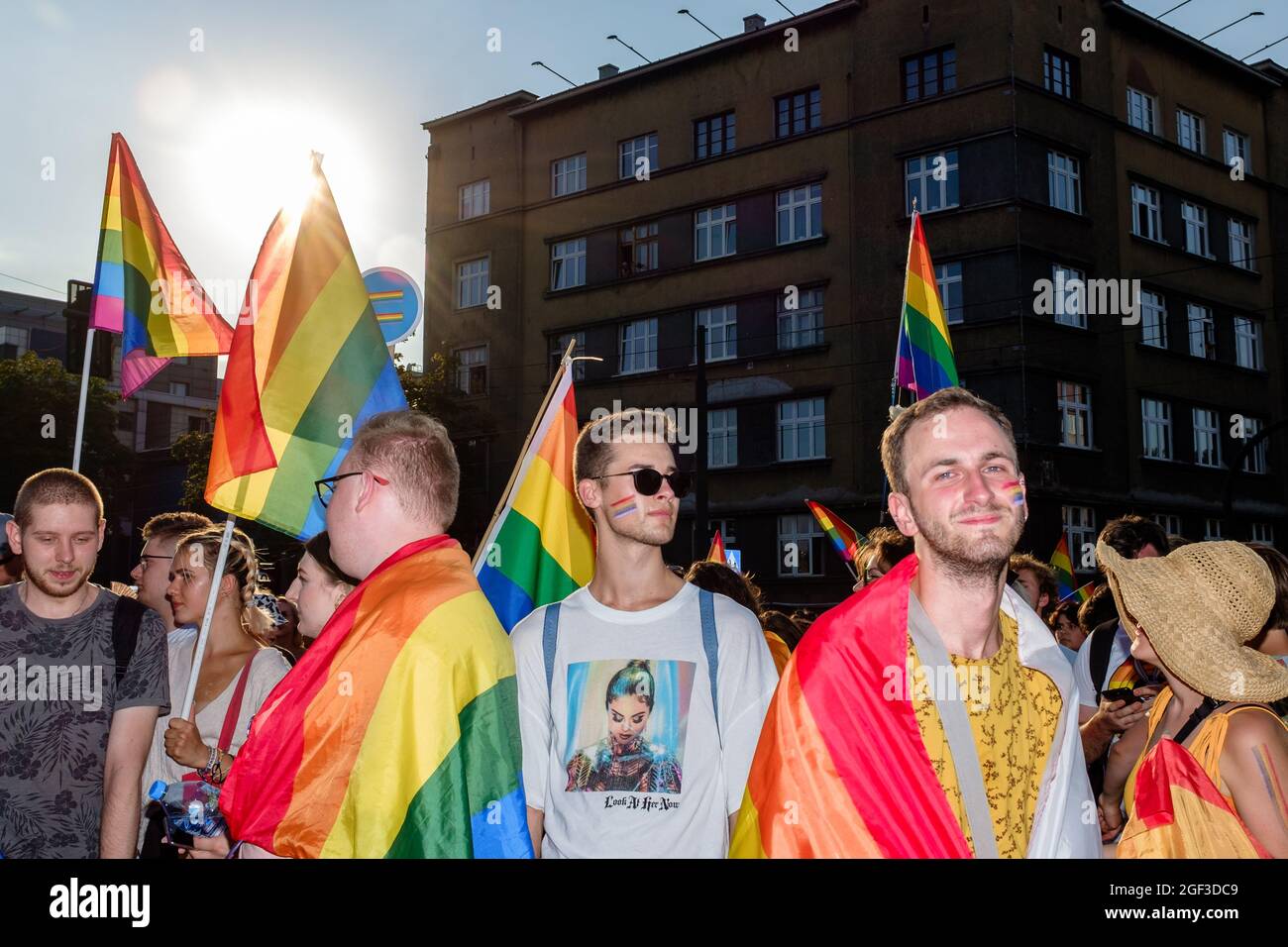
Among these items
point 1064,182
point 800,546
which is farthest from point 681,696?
point 1064,182

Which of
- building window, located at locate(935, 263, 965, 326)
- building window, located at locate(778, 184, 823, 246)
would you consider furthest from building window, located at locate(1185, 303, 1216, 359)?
building window, located at locate(778, 184, 823, 246)

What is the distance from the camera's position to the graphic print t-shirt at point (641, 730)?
339cm

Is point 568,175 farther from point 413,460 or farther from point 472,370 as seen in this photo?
point 413,460

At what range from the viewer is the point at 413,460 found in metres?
3.14

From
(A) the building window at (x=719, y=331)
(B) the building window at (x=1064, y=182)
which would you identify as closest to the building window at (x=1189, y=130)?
(B) the building window at (x=1064, y=182)

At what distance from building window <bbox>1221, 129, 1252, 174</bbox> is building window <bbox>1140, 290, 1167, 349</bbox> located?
5.67m

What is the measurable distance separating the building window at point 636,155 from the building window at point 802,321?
620 cm

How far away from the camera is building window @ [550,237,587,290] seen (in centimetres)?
3403

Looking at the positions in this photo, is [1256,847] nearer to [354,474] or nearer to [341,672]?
[341,672]

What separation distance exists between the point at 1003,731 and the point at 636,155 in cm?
3189

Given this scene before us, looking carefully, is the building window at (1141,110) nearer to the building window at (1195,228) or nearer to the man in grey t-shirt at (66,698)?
the building window at (1195,228)

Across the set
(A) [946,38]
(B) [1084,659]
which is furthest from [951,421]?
(A) [946,38]

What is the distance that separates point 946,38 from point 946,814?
27557 millimetres

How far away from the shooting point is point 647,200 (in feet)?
107
